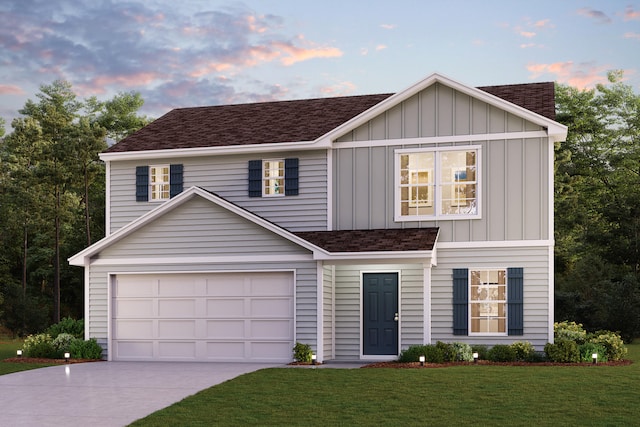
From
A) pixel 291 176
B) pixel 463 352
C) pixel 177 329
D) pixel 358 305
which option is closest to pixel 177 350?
pixel 177 329

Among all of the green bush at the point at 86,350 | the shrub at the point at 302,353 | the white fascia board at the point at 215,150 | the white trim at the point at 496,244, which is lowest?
the green bush at the point at 86,350

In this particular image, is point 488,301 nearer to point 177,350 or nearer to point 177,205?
point 177,350

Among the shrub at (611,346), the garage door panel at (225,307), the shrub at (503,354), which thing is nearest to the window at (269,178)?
the garage door panel at (225,307)

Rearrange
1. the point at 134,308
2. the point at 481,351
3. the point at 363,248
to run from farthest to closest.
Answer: the point at 134,308 → the point at 363,248 → the point at 481,351

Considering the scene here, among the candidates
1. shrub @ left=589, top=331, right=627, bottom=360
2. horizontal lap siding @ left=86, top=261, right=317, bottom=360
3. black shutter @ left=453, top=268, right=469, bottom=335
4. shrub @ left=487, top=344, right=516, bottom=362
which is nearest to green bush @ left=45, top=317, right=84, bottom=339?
horizontal lap siding @ left=86, top=261, right=317, bottom=360

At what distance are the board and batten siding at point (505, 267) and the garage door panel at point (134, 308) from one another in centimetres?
746

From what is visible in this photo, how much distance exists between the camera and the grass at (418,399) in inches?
483

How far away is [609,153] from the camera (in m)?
46.2

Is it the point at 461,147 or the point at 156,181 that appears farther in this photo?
the point at 156,181

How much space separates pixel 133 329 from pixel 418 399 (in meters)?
10.8

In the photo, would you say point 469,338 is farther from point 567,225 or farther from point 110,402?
point 567,225

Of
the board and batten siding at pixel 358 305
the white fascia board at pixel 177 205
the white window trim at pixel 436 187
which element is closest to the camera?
the white fascia board at pixel 177 205

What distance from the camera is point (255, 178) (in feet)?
78.0

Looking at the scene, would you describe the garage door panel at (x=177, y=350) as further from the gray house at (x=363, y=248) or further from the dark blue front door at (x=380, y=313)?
the dark blue front door at (x=380, y=313)
